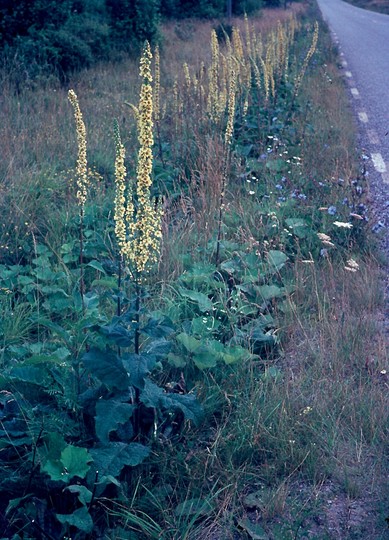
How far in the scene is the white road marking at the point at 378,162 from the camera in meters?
6.82

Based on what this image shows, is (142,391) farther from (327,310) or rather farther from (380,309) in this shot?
(380,309)

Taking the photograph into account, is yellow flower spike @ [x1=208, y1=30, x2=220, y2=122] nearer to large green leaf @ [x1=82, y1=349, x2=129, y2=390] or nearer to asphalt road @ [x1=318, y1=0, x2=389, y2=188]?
asphalt road @ [x1=318, y1=0, x2=389, y2=188]

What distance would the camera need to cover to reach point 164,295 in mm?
3885

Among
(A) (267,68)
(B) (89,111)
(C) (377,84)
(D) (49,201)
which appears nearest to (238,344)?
(D) (49,201)

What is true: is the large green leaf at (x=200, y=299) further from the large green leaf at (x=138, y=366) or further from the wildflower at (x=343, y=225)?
the wildflower at (x=343, y=225)

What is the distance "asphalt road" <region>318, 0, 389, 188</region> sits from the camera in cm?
747

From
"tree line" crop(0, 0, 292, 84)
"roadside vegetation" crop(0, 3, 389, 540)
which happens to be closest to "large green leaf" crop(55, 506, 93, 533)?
"roadside vegetation" crop(0, 3, 389, 540)

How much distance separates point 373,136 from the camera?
824 cm

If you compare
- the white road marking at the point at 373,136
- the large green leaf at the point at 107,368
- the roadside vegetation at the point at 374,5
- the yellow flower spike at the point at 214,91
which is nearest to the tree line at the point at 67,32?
the yellow flower spike at the point at 214,91

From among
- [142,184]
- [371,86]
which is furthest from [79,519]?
[371,86]

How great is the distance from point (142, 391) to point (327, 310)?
4.94 feet

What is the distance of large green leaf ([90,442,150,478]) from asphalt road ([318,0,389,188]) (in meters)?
4.12

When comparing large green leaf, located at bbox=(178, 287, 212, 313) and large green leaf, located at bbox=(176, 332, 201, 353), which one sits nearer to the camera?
large green leaf, located at bbox=(176, 332, 201, 353)

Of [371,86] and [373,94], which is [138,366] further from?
[371,86]
